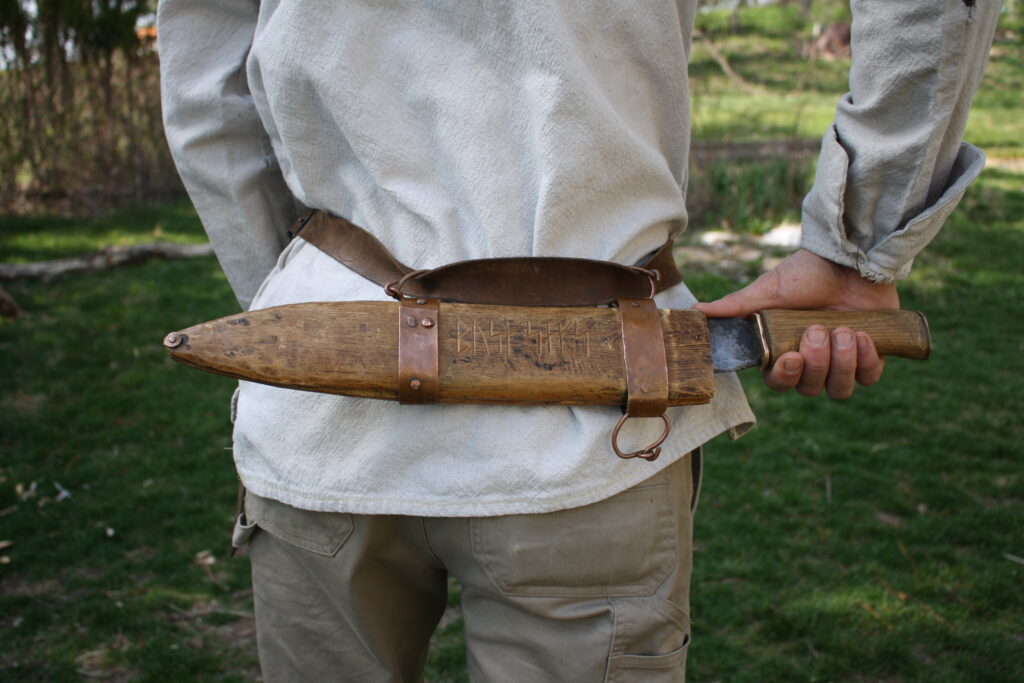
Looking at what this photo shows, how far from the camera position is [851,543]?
11.3 ft

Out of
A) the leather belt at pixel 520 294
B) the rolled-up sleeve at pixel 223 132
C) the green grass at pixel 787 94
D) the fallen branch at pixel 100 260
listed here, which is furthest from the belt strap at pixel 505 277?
the green grass at pixel 787 94

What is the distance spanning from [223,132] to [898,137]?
1.06m

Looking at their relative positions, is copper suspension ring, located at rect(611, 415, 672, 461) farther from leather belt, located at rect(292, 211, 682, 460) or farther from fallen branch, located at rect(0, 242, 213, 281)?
fallen branch, located at rect(0, 242, 213, 281)

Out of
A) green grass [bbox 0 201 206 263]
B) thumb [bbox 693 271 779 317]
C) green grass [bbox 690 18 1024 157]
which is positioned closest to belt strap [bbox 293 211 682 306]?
thumb [bbox 693 271 779 317]

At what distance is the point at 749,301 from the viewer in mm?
1316

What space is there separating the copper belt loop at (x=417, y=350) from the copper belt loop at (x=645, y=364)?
250 mm

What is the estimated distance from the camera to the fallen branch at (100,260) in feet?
21.3

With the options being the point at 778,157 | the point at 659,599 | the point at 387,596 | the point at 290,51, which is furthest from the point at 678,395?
the point at 778,157

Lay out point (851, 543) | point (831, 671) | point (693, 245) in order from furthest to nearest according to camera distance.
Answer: point (693, 245) < point (851, 543) < point (831, 671)

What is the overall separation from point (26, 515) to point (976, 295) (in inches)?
231

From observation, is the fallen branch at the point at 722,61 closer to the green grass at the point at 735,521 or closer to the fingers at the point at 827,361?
the green grass at the point at 735,521

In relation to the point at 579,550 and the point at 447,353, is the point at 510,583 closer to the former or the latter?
the point at 579,550

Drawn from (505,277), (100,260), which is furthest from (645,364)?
(100,260)

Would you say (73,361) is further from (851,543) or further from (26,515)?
(851,543)
